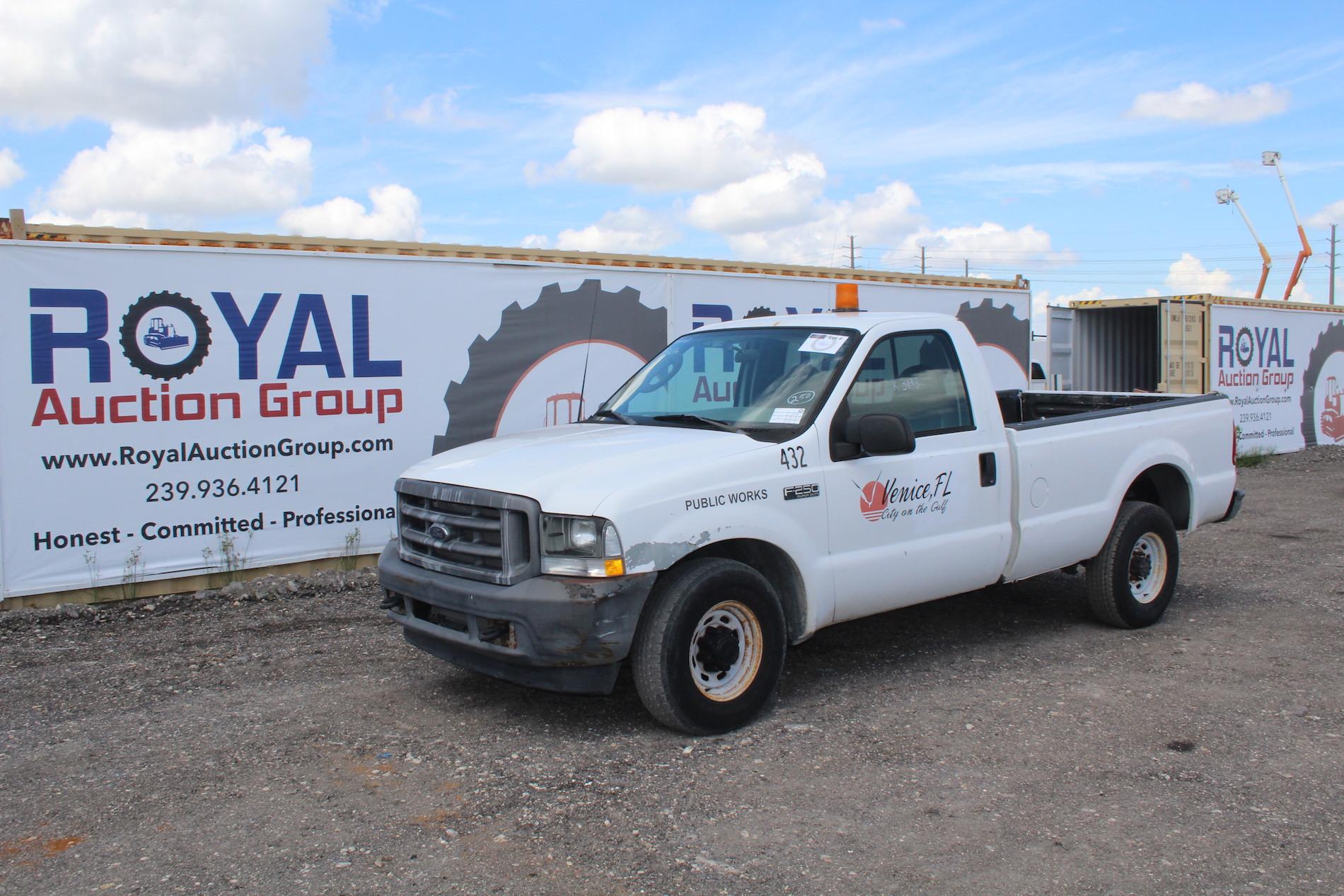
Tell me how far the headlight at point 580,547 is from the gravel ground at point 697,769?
83cm

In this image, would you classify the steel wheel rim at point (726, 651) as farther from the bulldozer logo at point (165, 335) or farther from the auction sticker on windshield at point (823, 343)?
the bulldozer logo at point (165, 335)

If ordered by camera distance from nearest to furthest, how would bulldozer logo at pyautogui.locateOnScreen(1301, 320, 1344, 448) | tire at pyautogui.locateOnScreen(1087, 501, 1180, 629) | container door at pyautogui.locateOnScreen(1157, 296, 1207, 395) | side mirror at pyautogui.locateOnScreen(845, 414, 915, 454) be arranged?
side mirror at pyautogui.locateOnScreen(845, 414, 915, 454), tire at pyautogui.locateOnScreen(1087, 501, 1180, 629), container door at pyautogui.locateOnScreen(1157, 296, 1207, 395), bulldozer logo at pyautogui.locateOnScreen(1301, 320, 1344, 448)

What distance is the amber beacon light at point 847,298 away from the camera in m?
6.29

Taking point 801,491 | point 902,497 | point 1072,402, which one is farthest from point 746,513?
point 1072,402

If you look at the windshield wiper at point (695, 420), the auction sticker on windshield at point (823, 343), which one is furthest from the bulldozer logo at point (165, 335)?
the auction sticker on windshield at point (823, 343)

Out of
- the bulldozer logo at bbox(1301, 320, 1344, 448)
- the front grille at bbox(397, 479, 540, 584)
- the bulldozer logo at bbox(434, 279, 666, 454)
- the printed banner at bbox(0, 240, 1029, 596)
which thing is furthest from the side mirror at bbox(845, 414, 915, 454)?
the bulldozer logo at bbox(1301, 320, 1344, 448)

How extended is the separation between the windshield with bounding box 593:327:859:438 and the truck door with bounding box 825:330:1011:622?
196 mm

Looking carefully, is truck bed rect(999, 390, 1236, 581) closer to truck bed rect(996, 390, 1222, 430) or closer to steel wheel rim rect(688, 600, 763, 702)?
truck bed rect(996, 390, 1222, 430)

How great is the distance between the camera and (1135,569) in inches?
277

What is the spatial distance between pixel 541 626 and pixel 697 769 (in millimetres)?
872

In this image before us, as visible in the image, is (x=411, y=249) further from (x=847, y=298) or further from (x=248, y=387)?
(x=847, y=298)

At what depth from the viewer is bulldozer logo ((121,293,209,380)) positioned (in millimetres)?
7938

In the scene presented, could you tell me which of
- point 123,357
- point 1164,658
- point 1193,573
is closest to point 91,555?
point 123,357

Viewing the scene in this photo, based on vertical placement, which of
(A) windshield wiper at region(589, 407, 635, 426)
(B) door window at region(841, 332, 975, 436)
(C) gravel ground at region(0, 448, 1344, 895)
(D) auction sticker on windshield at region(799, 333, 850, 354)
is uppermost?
(D) auction sticker on windshield at region(799, 333, 850, 354)
